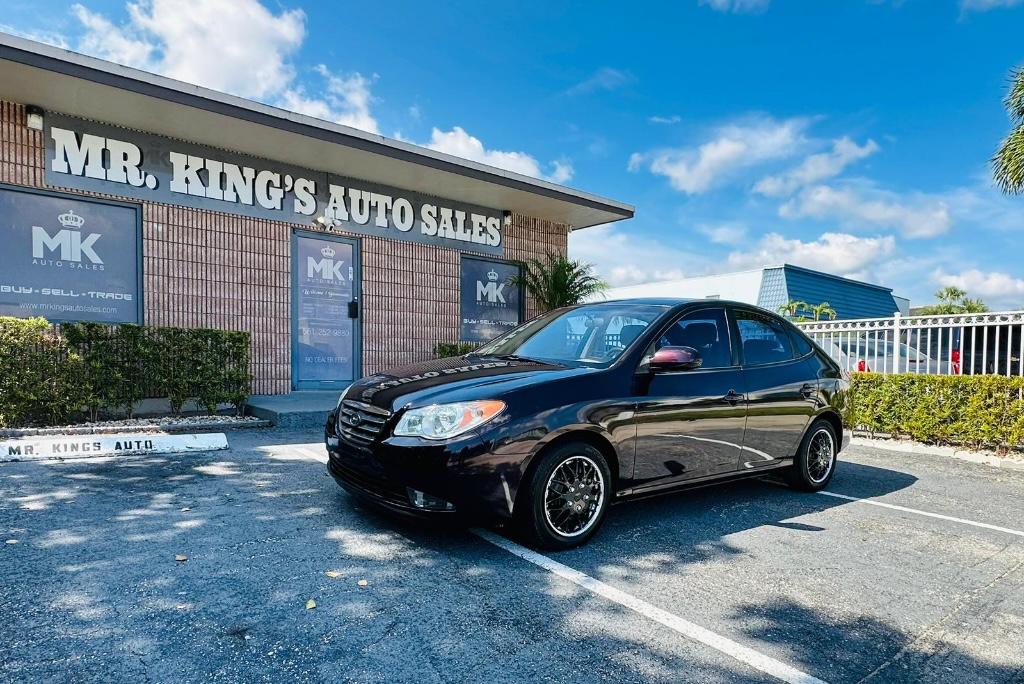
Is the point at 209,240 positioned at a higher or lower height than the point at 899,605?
higher

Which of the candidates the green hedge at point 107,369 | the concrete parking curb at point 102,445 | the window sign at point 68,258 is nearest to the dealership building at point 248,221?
the window sign at point 68,258

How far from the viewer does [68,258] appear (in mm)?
7680

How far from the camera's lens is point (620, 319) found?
4.38 metres

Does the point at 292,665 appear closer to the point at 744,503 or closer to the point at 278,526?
the point at 278,526

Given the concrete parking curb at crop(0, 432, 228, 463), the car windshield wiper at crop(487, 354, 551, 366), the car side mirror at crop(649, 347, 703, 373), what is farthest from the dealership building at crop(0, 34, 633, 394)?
the car side mirror at crop(649, 347, 703, 373)

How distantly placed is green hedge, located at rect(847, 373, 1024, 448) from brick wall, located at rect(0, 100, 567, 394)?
6.92m

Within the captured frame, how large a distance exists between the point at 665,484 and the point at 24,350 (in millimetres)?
6525

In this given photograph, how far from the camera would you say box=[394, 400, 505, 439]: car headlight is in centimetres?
329

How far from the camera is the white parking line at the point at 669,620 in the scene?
235cm

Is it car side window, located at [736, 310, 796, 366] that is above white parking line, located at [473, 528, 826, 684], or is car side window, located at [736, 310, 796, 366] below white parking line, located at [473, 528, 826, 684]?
above

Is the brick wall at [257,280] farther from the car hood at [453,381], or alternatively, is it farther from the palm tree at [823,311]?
the palm tree at [823,311]

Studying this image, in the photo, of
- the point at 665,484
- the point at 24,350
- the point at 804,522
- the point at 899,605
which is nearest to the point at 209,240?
the point at 24,350

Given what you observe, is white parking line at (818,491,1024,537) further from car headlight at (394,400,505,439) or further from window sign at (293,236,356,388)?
window sign at (293,236,356,388)

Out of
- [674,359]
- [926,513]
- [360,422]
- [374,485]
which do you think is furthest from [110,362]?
[926,513]
